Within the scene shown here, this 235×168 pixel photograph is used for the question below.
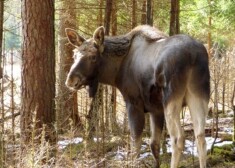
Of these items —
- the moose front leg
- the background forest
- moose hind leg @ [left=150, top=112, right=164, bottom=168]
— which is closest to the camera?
the background forest

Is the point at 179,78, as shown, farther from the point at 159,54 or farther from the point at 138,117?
the point at 138,117

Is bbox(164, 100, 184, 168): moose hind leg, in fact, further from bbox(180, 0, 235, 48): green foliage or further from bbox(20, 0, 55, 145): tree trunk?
bbox(180, 0, 235, 48): green foliage

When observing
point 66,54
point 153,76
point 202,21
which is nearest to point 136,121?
point 153,76

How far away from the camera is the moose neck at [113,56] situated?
7.00 metres

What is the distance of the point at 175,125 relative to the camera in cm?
586

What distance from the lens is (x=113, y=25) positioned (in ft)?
39.4

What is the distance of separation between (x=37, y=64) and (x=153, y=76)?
1802 mm

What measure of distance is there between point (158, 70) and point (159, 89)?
1.07 ft

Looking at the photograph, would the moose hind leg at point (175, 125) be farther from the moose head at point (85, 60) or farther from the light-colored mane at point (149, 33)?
the moose head at point (85, 60)

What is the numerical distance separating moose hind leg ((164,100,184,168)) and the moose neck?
1485 millimetres

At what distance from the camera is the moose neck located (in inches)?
276

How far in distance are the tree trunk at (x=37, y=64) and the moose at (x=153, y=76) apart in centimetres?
42

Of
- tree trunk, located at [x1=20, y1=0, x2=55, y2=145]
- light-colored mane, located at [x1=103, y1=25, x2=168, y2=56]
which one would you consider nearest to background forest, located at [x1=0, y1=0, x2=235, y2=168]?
tree trunk, located at [x1=20, y1=0, x2=55, y2=145]

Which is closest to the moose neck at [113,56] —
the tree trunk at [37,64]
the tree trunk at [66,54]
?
the tree trunk at [37,64]
